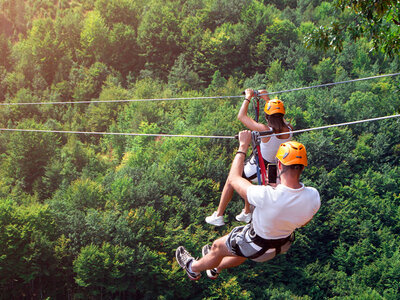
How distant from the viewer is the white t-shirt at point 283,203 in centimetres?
475

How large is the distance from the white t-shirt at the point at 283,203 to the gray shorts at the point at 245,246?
498 mm

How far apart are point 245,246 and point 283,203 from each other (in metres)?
0.99

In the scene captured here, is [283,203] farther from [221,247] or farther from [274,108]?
[274,108]

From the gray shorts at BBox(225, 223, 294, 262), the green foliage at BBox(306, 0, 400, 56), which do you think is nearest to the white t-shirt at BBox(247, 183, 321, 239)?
the gray shorts at BBox(225, 223, 294, 262)

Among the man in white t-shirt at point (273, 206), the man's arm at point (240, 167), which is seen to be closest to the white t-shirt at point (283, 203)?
the man in white t-shirt at point (273, 206)

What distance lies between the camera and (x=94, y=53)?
197ft

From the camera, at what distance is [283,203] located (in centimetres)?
477

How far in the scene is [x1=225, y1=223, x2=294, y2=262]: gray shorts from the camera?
5447 mm

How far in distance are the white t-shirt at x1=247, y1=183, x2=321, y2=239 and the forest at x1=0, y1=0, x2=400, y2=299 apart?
4.28 m

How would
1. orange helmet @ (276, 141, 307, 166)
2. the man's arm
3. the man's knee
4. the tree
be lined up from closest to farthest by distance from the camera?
1. orange helmet @ (276, 141, 307, 166)
2. the man's arm
3. the man's knee
4. the tree

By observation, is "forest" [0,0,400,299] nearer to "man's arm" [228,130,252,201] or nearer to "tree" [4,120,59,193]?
"tree" [4,120,59,193]

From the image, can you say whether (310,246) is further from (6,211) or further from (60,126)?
(60,126)

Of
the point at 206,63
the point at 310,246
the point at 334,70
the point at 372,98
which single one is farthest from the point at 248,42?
the point at 310,246

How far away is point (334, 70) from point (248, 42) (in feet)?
35.4
